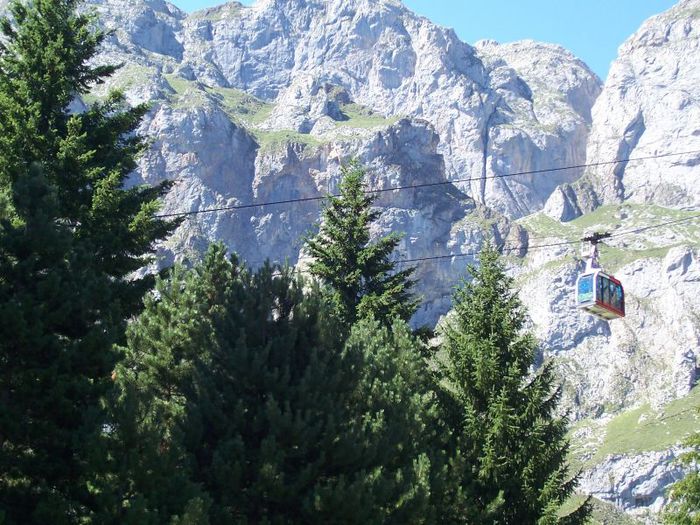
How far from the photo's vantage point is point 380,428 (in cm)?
1620

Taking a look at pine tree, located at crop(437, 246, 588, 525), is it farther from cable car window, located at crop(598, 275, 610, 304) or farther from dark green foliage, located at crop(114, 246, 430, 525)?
dark green foliage, located at crop(114, 246, 430, 525)

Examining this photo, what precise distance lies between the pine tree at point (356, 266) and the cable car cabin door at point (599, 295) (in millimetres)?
6782

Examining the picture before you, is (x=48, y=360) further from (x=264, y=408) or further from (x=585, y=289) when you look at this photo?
(x=585, y=289)

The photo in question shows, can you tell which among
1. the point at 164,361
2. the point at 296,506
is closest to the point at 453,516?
the point at 296,506

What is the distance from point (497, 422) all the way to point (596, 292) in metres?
4.06

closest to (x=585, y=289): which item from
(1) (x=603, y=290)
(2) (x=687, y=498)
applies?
(1) (x=603, y=290)

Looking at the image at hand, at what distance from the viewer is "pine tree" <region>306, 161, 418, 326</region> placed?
88.6ft

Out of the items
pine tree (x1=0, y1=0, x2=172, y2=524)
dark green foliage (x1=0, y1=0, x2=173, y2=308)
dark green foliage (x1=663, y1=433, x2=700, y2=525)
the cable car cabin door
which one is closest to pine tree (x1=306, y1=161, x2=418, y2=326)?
the cable car cabin door

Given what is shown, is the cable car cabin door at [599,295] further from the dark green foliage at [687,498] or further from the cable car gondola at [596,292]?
the dark green foliage at [687,498]

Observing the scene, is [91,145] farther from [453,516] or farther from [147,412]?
[453,516]

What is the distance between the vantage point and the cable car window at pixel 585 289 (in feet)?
69.5

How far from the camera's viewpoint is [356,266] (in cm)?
2825

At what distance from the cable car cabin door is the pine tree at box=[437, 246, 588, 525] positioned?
2.24m

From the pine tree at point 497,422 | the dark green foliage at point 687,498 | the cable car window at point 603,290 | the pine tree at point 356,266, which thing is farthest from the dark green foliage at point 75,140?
the dark green foliage at point 687,498
